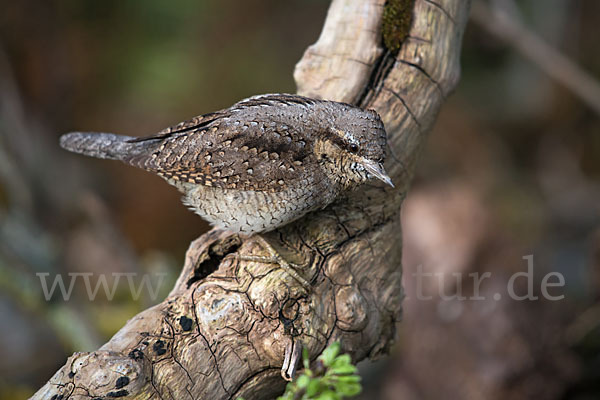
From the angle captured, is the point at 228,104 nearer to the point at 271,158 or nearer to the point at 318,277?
the point at 271,158

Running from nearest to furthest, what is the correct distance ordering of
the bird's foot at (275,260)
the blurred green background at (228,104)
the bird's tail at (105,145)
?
1. the bird's foot at (275,260)
2. the bird's tail at (105,145)
3. the blurred green background at (228,104)

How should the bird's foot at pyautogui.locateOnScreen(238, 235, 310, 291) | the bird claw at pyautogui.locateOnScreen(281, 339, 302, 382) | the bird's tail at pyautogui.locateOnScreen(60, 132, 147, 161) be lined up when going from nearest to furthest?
1. the bird claw at pyautogui.locateOnScreen(281, 339, 302, 382)
2. the bird's foot at pyautogui.locateOnScreen(238, 235, 310, 291)
3. the bird's tail at pyautogui.locateOnScreen(60, 132, 147, 161)

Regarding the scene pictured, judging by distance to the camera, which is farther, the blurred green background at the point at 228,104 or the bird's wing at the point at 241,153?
the blurred green background at the point at 228,104

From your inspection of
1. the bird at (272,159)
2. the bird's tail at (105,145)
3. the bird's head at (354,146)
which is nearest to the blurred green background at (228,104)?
the bird's tail at (105,145)

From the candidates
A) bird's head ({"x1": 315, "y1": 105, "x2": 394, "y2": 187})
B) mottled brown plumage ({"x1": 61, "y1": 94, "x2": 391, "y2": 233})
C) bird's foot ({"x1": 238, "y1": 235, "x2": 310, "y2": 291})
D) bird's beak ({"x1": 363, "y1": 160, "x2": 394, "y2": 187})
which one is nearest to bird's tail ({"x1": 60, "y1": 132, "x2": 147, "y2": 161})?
mottled brown plumage ({"x1": 61, "y1": 94, "x2": 391, "y2": 233})

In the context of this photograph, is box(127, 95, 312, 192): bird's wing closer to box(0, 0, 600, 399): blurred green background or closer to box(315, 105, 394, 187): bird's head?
box(315, 105, 394, 187): bird's head

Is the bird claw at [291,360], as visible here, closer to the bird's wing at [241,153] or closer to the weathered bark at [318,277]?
the weathered bark at [318,277]

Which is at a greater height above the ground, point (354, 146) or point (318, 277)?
point (354, 146)

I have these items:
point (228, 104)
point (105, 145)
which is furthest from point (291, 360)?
point (228, 104)
